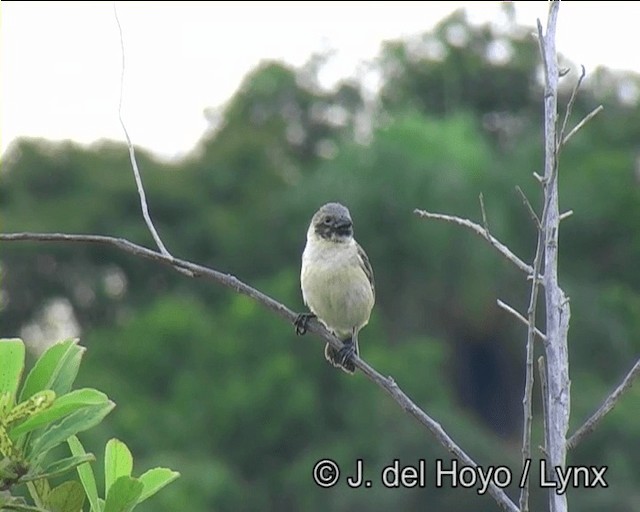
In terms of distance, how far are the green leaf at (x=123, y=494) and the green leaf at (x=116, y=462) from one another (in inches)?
4.0

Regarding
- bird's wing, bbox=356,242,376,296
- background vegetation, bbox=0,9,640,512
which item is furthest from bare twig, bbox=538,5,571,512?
background vegetation, bbox=0,9,640,512

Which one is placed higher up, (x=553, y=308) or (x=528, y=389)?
(x=553, y=308)

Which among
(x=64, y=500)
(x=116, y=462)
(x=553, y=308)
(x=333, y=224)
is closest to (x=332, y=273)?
(x=333, y=224)

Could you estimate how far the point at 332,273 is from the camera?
7.33 metres

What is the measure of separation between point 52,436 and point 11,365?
0.16 meters

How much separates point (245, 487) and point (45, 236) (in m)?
36.6

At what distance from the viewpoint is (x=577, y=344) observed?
46594mm

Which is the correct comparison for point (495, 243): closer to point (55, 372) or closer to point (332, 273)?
point (55, 372)

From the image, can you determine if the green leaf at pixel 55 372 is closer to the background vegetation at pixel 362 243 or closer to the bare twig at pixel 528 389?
the bare twig at pixel 528 389

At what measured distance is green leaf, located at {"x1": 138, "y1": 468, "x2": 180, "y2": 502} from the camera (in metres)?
3.41

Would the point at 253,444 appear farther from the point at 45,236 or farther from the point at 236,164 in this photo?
the point at 45,236

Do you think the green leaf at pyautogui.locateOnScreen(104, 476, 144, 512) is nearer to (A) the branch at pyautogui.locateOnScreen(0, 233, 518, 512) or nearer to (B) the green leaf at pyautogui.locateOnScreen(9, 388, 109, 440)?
(B) the green leaf at pyautogui.locateOnScreen(9, 388, 109, 440)

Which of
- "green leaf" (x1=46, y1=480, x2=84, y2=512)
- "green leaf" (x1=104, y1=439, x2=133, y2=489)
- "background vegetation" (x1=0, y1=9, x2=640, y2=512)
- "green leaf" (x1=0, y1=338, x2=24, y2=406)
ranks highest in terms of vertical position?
"background vegetation" (x1=0, y1=9, x2=640, y2=512)

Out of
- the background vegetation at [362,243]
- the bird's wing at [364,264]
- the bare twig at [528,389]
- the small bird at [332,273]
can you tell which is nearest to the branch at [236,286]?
the bare twig at [528,389]
